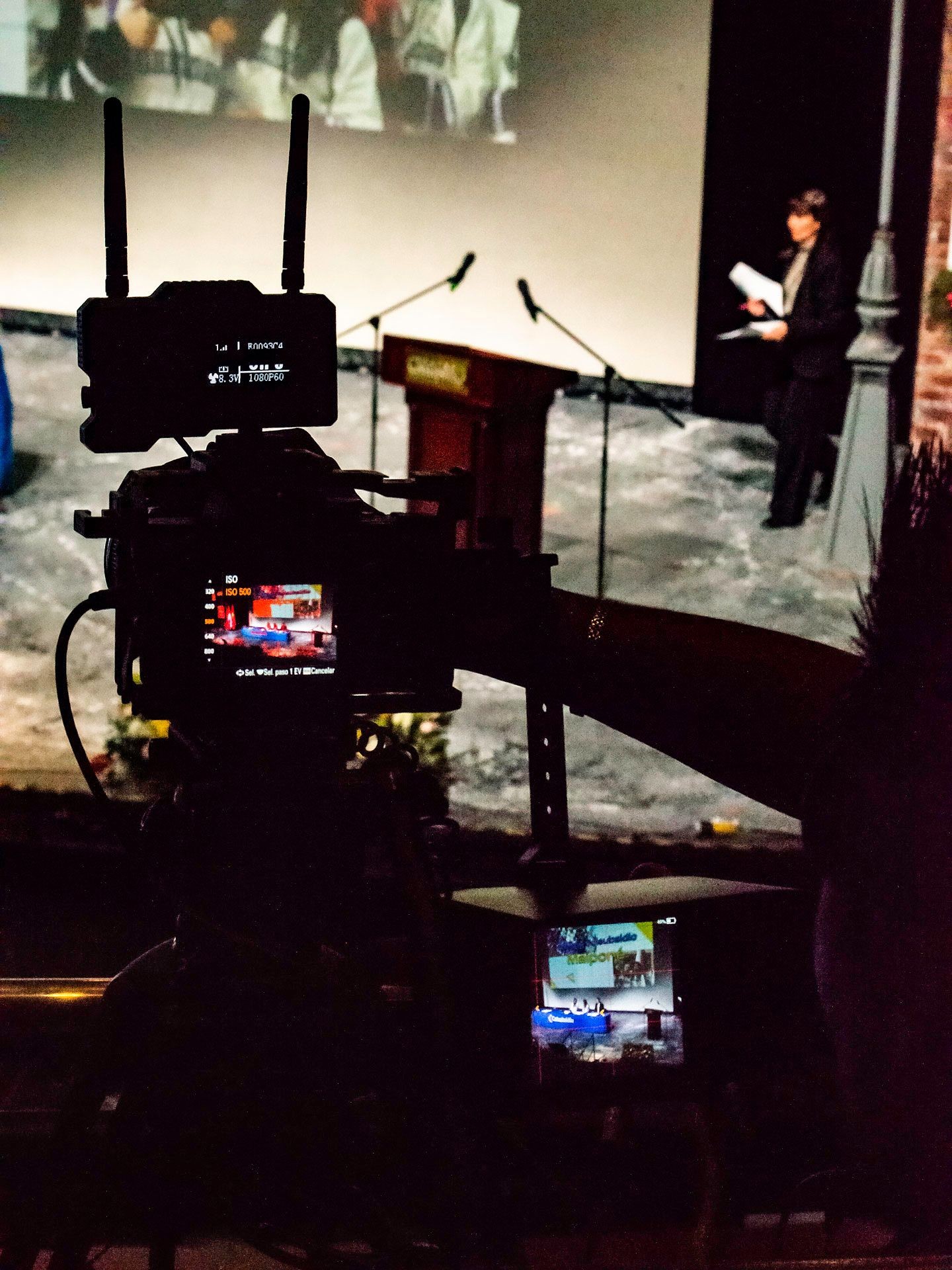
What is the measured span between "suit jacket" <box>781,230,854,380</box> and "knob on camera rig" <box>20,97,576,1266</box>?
14.4 ft

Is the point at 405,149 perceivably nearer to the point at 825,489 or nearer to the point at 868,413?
the point at 825,489

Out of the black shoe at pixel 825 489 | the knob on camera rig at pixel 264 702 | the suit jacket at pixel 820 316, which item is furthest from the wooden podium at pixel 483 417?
the knob on camera rig at pixel 264 702

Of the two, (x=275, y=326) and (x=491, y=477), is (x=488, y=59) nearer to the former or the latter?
(x=491, y=477)

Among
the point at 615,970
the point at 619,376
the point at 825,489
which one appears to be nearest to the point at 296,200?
the point at 615,970

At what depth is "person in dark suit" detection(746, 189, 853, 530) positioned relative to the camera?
229 inches

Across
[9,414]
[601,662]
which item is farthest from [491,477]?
[601,662]

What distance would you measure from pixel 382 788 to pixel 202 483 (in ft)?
1.16

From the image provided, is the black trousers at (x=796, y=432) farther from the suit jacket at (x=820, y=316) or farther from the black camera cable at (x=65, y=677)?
the black camera cable at (x=65, y=677)

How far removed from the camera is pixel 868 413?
5695 millimetres

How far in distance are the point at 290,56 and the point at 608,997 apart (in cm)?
582

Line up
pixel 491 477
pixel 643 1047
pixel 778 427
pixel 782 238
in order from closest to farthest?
pixel 643 1047 < pixel 491 477 < pixel 778 427 < pixel 782 238

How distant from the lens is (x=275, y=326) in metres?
1.56

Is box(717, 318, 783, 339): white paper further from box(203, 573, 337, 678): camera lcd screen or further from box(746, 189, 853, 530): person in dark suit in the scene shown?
box(203, 573, 337, 678): camera lcd screen

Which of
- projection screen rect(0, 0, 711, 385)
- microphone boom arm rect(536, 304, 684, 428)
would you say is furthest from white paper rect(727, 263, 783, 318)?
projection screen rect(0, 0, 711, 385)
